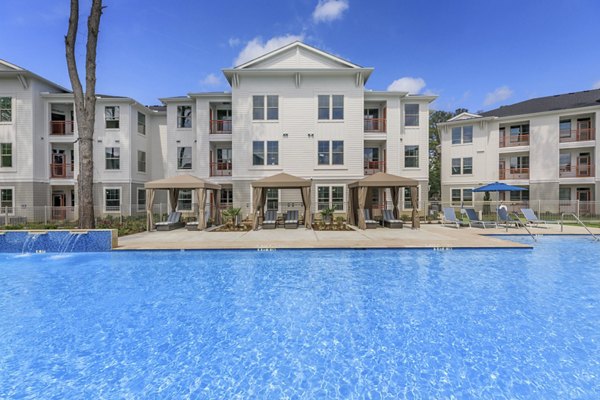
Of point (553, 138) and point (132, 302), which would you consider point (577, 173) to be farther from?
point (132, 302)

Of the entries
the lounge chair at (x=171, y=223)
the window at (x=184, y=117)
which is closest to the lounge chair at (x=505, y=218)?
the lounge chair at (x=171, y=223)

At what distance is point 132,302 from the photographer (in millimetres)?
6199

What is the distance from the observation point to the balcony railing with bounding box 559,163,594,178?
987 inches

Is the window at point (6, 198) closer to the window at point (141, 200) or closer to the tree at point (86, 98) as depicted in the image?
the window at point (141, 200)

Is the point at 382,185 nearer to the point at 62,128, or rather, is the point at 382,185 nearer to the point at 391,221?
the point at 391,221

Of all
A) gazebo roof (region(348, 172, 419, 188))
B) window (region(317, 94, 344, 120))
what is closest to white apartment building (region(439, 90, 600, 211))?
window (region(317, 94, 344, 120))

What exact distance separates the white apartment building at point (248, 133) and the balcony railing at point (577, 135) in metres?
Answer: 13.3

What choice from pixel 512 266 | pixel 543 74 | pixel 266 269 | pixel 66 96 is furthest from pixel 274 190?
pixel 543 74

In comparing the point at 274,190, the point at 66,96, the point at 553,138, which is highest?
the point at 66,96

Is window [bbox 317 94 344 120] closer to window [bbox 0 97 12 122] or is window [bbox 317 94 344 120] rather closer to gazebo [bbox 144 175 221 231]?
gazebo [bbox 144 175 221 231]

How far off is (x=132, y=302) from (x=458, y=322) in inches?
249

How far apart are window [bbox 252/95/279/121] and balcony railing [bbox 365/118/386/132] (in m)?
6.96

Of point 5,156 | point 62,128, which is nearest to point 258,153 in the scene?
point 62,128

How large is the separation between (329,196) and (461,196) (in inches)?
548
